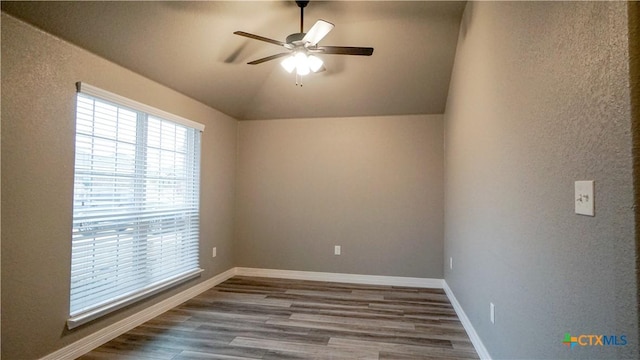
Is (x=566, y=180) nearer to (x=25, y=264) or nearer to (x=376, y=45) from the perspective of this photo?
(x=376, y=45)

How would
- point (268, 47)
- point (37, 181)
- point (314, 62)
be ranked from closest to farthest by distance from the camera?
point (37, 181)
point (314, 62)
point (268, 47)

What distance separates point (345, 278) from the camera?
13.3 ft

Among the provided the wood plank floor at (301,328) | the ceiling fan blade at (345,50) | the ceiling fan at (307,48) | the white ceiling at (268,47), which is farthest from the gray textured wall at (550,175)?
the ceiling fan at (307,48)

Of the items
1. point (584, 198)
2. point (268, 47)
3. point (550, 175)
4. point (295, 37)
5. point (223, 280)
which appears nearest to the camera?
point (584, 198)

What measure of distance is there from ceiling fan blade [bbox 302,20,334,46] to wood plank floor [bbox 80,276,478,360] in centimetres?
235

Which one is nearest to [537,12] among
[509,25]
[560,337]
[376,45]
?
[509,25]

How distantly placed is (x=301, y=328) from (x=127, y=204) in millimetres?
1881

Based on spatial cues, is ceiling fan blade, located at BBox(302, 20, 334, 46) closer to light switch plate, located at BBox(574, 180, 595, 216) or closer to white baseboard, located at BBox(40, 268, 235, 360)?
light switch plate, located at BBox(574, 180, 595, 216)

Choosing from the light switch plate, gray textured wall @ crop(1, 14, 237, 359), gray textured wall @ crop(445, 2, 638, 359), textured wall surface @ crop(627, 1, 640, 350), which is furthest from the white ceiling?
the light switch plate

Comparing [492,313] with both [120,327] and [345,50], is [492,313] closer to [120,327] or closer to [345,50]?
[345,50]

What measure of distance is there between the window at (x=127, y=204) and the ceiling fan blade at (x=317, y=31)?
164 centimetres

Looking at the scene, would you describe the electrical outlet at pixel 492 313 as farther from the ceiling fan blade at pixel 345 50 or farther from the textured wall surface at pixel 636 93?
the ceiling fan blade at pixel 345 50

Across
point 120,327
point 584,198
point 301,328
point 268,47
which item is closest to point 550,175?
point 584,198

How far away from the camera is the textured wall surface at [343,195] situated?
3898 millimetres
